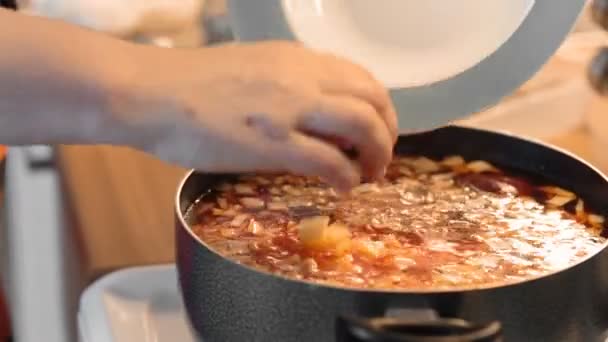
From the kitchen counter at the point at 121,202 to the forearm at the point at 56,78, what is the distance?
23 centimetres

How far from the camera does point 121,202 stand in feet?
2.62

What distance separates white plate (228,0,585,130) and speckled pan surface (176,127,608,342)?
0.20 m

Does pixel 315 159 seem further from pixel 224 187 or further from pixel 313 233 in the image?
pixel 224 187

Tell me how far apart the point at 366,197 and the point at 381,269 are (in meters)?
0.12

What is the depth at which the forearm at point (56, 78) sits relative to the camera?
47 cm

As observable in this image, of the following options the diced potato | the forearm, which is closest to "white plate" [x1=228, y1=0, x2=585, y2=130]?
the diced potato

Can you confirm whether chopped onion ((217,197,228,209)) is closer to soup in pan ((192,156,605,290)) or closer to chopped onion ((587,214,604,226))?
soup in pan ((192,156,605,290))

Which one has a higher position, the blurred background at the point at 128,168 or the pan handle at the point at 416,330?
the pan handle at the point at 416,330

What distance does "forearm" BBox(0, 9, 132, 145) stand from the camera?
47 centimetres

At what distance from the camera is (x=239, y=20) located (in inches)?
27.9

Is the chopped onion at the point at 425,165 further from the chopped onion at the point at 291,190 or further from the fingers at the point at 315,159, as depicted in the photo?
the fingers at the point at 315,159

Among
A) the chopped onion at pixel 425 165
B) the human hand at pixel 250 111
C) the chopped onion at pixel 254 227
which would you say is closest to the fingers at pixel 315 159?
the human hand at pixel 250 111

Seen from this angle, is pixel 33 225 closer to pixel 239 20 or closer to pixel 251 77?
pixel 239 20

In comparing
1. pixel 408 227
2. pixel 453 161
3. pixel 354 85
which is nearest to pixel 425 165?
pixel 453 161
